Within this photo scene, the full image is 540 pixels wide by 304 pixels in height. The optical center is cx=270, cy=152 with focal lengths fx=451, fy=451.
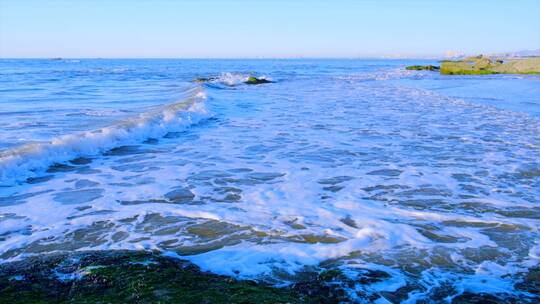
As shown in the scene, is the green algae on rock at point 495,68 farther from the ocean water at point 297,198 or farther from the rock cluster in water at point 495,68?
the ocean water at point 297,198

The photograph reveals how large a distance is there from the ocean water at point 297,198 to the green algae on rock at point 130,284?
34 centimetres

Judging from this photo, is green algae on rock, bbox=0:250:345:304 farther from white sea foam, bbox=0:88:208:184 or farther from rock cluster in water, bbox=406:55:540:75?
rock cluster in water, bbox=406:55:540:75

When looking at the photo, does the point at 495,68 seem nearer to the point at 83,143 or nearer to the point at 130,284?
the point at 83,143

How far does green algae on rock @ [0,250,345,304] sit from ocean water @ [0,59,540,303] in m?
0.34

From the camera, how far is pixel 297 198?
667cm

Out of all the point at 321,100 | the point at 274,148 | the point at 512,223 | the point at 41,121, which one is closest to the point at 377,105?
the point at 321,100

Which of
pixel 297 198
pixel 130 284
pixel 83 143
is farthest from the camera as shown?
pixel 83 143

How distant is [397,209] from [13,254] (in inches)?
182

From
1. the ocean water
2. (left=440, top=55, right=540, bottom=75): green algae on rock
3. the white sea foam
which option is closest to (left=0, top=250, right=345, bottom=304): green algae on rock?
the ocean water

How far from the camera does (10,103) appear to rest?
60.7 feet

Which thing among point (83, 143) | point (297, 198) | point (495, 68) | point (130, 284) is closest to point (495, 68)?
point (495, 68)

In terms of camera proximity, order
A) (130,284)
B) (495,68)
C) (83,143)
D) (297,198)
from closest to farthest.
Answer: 1. (130,284)
2. (297,198)
3. (83,143)
4. (495,68)

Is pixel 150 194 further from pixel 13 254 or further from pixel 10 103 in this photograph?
pixel 10 103

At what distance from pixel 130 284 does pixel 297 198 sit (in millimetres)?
3470
